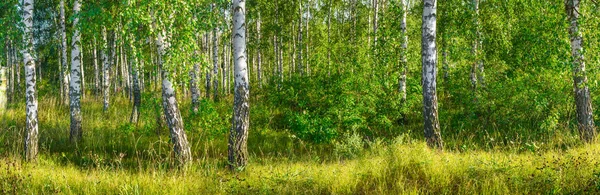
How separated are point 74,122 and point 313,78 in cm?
772

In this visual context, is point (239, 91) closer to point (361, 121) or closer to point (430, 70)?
point (430, 70)

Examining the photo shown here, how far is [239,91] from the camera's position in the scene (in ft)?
21.8

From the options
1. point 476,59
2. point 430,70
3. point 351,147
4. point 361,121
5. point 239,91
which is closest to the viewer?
point 239,91

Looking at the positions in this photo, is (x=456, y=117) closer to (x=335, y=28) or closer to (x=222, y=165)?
(x=222, y=165)

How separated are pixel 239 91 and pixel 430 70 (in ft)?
12.0

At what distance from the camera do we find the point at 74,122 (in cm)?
958

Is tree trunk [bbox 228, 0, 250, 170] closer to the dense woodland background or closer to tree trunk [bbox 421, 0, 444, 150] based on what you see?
the dense woodland background

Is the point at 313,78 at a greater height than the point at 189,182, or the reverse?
the point at 313,78

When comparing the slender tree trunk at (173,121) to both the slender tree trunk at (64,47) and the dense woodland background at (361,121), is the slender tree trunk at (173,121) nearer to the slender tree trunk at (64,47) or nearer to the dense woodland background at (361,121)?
the dense woodland background at (361,121)

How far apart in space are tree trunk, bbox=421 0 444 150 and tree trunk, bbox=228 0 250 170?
136 inches

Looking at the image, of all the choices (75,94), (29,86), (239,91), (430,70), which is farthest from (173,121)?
(430,70)

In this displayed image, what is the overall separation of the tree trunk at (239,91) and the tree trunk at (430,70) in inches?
136

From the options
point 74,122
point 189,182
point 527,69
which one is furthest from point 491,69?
point 74,122

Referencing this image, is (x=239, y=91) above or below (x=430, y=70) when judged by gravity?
below
